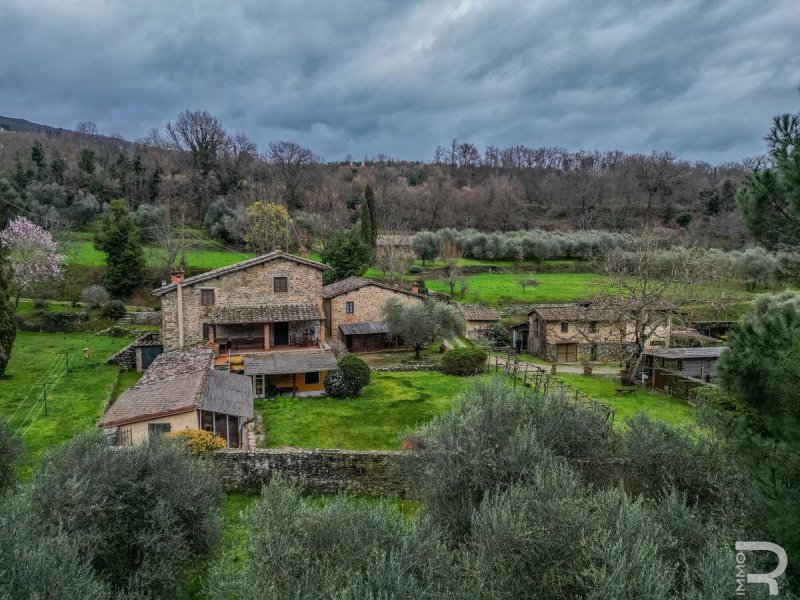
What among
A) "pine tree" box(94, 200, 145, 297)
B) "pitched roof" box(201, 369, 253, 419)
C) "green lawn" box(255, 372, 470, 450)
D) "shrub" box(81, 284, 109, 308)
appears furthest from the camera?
"pine tree" box(94, 200, 145, 297)

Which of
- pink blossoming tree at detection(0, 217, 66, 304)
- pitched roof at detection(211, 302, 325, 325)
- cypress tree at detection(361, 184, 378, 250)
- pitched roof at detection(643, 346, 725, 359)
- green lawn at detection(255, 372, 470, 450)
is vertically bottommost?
green lawn at detection(255, 372, 470, 450)

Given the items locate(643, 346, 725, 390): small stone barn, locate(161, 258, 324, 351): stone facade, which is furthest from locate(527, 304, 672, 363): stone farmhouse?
locate(161, 258, 324, 351): stone facade

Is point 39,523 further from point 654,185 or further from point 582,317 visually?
point 654,185

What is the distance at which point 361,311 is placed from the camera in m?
37.0

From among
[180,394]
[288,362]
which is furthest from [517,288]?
[180,394]

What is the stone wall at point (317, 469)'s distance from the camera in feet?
48.5

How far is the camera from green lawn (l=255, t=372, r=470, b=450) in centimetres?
1881

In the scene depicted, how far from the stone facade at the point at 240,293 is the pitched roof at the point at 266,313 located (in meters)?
0.34

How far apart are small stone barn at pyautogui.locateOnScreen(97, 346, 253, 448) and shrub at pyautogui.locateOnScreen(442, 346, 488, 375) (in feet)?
42.4

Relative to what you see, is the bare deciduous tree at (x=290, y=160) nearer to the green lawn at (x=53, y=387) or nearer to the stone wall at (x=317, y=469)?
the green lawn at (x=53, y=387)

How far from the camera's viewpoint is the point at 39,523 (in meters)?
8.12

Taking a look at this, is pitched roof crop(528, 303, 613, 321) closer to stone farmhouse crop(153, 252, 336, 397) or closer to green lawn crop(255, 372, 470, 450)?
green lawn crop(255, 372, 470, 450)

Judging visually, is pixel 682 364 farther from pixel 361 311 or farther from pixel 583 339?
pixel 361 311

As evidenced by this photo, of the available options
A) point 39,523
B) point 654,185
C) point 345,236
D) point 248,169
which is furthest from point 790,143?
point 654,185
